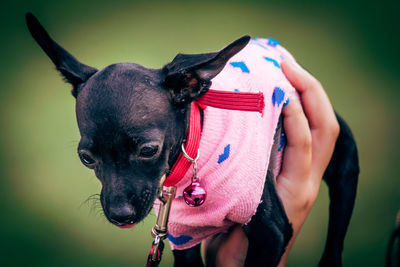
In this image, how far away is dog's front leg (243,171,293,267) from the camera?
1299 millimetres

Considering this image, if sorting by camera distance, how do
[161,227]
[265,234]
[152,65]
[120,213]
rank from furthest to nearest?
[152,65] → [265,234] → [161,227] → [120,213]

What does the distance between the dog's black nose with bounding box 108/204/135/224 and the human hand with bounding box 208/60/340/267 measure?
0.57 meters

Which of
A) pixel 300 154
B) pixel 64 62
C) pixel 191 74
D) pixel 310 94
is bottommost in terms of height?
pixel 300 154

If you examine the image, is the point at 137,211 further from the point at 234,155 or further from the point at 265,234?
the point at 265,234

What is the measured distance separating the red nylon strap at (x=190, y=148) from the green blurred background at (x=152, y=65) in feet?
4.14

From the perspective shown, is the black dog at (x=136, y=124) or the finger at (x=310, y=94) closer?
the black dog at (x=136, y=124)

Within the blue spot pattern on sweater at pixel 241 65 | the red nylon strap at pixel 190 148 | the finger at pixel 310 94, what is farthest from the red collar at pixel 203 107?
the finger at pixel 310 94

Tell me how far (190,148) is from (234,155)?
14 cm

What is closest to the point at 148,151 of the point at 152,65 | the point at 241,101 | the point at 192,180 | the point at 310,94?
the point at 192,180

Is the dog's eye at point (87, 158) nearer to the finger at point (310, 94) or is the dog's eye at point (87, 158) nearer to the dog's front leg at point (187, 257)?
the dog's front leg at point (187, 257)

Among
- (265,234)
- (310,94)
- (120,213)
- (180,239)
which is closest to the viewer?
(120,213)

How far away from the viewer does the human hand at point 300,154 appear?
147 centimetres

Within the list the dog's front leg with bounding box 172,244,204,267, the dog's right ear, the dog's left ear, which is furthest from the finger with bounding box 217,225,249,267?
the dog's right ear

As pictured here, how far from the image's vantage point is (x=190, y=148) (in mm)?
1204
